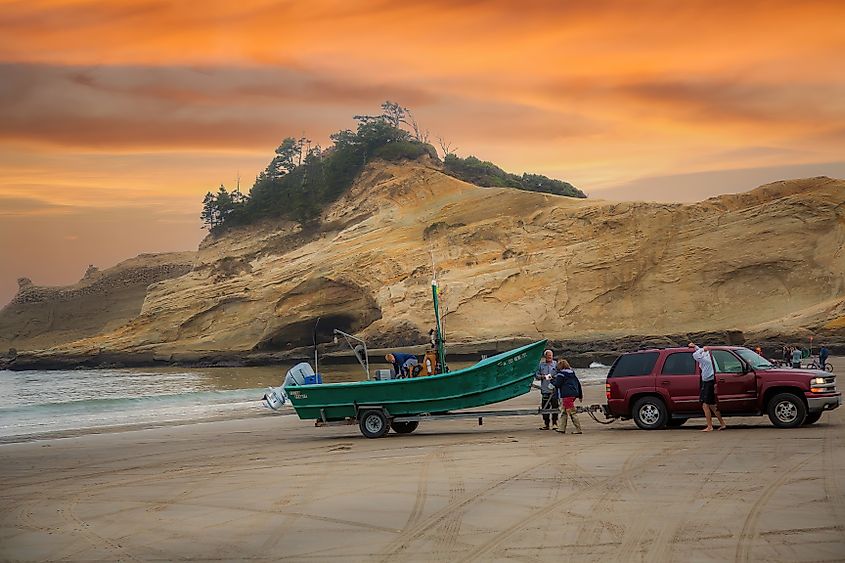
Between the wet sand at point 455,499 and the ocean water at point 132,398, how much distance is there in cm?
1050

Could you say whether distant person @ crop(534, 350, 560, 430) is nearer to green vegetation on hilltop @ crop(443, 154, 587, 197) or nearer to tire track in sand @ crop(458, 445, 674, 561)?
tire track in sand @ crop(458, 445, 674, 561)

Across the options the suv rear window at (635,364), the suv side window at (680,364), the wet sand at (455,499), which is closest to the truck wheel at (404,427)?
the wet sand at (455,499)

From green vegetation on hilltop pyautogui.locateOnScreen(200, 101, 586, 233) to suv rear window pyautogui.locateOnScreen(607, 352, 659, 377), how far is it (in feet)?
266

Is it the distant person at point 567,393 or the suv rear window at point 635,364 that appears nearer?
the distant person at point 567,393

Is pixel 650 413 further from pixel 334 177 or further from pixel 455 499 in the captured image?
pixel 334 177

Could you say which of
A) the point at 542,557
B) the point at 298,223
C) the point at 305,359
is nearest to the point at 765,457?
the point at 542,557

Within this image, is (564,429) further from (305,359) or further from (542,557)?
(305,359)

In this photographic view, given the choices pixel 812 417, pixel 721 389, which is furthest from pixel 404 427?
pixel 812 417

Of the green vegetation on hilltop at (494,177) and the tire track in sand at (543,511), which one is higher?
the green vegetation on hilltop at (494,177)

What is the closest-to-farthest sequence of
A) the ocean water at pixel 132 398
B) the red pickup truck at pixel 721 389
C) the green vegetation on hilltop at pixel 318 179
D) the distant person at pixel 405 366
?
1. the red pickup truck at pixel 721 389
2. the distant person at pixel 405 366
3. the ocean water at pixel 132 398
4. the green vegetation on hilltop at pixel 318 179

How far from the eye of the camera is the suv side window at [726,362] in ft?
62.0

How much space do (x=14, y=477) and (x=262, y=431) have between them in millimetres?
8192

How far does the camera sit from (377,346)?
74562 millimetres

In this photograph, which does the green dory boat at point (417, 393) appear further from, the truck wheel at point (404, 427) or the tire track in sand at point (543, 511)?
the tire track in sand at point (543, 511)
